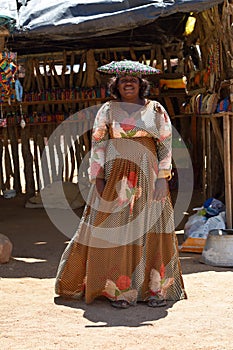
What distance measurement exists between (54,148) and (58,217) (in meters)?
1.91

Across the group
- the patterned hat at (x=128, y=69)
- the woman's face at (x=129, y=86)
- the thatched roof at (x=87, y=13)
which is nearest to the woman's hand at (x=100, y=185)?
the woman's face at (x=129, y=86)

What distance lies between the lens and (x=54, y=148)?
9.79 meters

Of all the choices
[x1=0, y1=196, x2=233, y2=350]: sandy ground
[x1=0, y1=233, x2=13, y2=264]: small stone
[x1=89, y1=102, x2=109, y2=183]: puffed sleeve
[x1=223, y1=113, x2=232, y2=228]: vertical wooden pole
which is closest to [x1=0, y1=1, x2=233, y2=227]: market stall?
[x1=223, y1=113, x2=232, y2=228]: vertical wooden pole

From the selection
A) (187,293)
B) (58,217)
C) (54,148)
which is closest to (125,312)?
(187,293)

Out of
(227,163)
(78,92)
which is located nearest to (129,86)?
(227,163)

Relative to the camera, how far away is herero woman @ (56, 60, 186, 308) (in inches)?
172

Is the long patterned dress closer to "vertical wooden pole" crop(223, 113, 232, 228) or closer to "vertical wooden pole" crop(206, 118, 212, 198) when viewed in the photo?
"vertical wooden pole" crop(223, 113, 232, 228)

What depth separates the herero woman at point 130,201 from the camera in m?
4.37

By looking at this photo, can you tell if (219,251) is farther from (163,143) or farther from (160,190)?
(163,143)

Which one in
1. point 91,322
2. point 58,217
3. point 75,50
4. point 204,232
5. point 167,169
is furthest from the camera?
point 75,50

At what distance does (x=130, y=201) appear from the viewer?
14.4 feet

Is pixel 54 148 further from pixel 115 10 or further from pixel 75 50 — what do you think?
pixel 115 10

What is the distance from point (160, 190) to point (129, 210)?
0.88ft

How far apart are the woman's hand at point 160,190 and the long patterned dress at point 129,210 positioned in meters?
0.04
